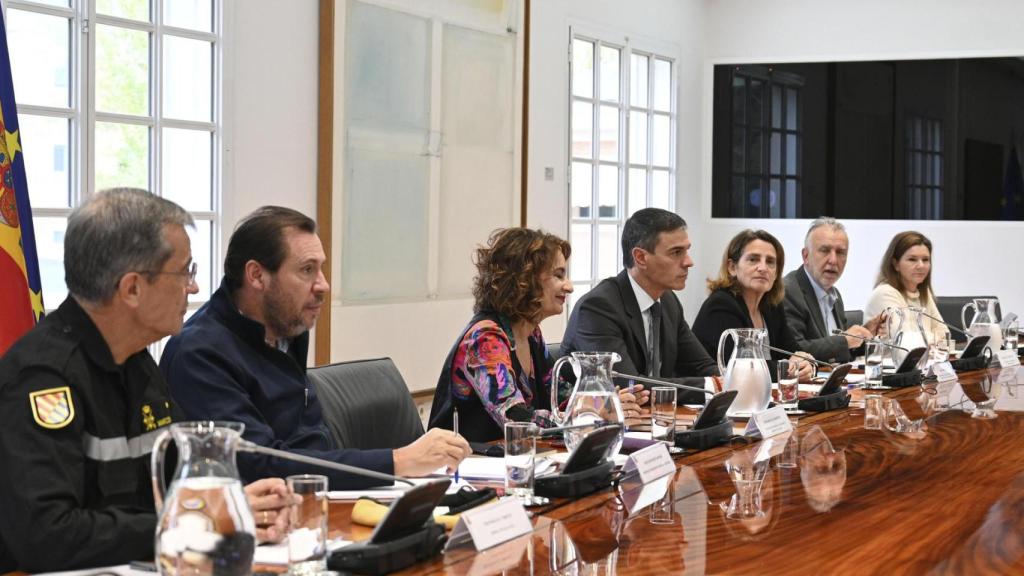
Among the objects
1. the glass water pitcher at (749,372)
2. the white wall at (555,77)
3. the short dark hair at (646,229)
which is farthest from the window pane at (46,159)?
the white wall at (555,77)

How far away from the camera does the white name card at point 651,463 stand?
2400mm

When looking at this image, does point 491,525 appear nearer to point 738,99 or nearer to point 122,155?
point 122,155

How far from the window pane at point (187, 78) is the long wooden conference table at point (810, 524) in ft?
10.2

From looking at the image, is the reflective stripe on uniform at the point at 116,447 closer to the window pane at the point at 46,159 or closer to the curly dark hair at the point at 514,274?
the curly dark hair at the point at 514,274

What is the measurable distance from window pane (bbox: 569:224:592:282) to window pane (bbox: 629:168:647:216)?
572mm

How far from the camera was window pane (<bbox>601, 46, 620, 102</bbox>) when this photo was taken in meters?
7.95

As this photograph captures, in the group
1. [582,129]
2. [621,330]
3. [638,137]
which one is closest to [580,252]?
[582,129]

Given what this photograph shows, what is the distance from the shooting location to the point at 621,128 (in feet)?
26.8

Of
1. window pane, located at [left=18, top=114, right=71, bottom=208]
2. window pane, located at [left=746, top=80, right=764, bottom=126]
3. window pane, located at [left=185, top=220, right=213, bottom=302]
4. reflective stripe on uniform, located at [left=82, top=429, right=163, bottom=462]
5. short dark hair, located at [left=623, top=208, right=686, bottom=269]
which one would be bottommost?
reflective stripe on uniform, located at [left=82, top=429, right=163, bottom=462]

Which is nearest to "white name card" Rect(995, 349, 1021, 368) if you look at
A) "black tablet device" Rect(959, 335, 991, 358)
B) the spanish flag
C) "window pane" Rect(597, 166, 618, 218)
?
"black tablet device" Rect(959, 335, 991, 358)

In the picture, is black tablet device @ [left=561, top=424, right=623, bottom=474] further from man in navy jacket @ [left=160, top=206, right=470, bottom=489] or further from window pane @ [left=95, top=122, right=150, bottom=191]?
window pane @ [left=95, top=122, right=150, bottom=191]

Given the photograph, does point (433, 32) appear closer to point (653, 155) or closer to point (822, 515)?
point (653, 155)

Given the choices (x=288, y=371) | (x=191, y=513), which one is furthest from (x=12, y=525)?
(x=288, y=371)

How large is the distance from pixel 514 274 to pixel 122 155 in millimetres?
2193
